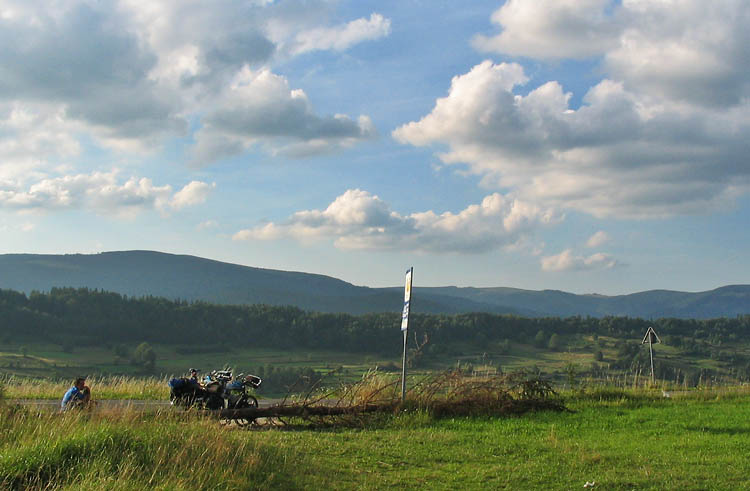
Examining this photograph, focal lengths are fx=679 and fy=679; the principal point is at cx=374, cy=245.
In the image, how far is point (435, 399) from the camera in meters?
17.2

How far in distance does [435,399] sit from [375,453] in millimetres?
5418

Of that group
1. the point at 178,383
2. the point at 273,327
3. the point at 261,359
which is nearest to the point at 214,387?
the point at 178,383

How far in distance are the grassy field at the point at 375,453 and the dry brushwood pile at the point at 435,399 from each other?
1.97 ft

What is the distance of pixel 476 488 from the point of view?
9648 mm

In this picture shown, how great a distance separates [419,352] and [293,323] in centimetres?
11916

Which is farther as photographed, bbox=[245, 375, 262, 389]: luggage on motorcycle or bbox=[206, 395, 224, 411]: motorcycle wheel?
bbox=[245, 375, 262, 389]: luggage on motorcycle

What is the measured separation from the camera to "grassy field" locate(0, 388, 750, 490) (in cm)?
827

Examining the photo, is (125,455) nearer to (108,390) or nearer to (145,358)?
(108,390)

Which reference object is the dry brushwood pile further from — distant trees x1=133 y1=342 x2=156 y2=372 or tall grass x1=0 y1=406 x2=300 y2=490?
distant trees x1=133 y1=342 x2=156 y2=372

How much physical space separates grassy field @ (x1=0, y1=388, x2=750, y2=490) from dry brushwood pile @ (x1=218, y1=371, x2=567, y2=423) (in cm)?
60

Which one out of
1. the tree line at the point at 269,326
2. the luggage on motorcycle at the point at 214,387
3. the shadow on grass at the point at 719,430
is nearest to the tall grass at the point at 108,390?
the luggage on motorcycle at the point at 214,387

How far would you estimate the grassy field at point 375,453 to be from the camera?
8.27 metres

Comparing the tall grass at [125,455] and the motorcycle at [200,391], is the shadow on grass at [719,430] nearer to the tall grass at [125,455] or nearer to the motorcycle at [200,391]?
the tall grass at [125,455]

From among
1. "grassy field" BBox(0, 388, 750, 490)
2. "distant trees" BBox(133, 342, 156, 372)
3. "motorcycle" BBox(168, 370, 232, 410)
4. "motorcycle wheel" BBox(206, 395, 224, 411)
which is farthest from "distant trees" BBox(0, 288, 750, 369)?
"grassy field" BBox(0, 388, 750, 490)
